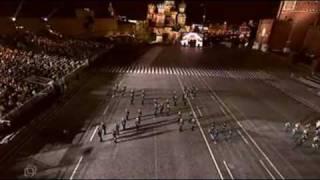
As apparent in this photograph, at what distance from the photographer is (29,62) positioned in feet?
119

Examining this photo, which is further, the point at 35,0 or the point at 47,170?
the point at 35,0

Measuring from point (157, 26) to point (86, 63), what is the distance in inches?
2746

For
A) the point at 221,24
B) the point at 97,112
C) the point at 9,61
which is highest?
the point at 9,61

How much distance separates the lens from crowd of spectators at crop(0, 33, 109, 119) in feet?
89.7

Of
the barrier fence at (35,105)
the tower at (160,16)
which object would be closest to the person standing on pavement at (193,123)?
the barrier fence at (35,105)

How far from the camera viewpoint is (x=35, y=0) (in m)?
67.7

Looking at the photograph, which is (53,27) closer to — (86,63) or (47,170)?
(86,63)

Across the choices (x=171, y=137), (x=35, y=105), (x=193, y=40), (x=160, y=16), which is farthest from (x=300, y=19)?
(x=160, y=16)

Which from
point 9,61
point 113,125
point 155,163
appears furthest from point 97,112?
point 9,61

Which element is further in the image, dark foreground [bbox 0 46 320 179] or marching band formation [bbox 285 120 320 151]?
marching band formation [bbox 285 120 320 151]

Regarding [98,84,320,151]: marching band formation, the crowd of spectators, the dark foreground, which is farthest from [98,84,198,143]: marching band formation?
the crowd of spectators

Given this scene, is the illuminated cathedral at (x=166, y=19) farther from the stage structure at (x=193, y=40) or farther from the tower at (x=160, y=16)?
the stage structure at (x=193, y=40)

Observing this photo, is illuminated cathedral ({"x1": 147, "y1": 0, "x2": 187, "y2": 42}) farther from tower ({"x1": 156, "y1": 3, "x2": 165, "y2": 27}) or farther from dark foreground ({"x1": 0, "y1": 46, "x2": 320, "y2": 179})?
dark foreground ({"x1": 0, "y1": 46, "x2": 320, "y2": 179})

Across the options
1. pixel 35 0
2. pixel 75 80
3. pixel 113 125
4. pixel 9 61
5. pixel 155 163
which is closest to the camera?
pixel 155 163
